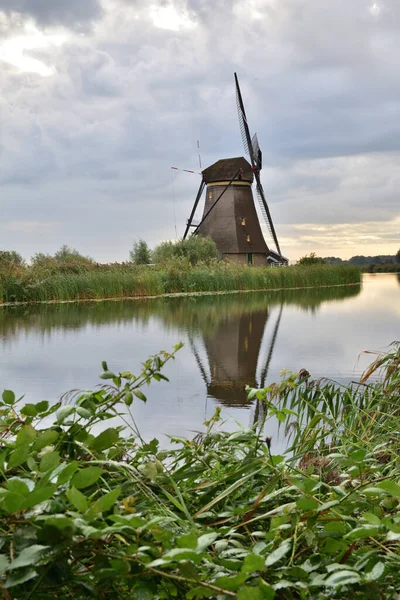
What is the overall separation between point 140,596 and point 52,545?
0.55ft

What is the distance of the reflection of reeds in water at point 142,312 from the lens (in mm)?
13793

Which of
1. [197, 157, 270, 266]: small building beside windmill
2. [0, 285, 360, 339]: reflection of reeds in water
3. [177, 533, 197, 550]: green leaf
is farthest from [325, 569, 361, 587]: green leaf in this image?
[197, 157, 270, 266]: small building beside windmill

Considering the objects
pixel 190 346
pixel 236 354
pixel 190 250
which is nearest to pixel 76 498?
pixel 236 354

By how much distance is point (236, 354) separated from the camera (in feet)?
33.3

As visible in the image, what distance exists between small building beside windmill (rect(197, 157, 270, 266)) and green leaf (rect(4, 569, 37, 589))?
1279 inches

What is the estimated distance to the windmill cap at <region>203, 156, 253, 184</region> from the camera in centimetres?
3341

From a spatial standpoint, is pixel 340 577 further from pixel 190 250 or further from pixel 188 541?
pixel 190 250

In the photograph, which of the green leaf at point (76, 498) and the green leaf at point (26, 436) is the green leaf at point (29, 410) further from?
the green leaf at point (76, 498)

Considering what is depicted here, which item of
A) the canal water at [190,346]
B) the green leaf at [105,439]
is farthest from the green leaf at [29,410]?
the canal water at [190,346]

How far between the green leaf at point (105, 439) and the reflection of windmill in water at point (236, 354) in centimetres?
508

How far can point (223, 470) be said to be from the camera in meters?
1.53

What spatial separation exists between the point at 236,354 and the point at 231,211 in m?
23.9

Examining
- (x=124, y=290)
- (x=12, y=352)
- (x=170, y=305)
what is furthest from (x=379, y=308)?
(x=12, y=352)

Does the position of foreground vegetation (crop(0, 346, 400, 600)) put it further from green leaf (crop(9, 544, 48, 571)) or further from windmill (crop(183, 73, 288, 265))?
windmill (crop(183, 73, 288, 265))
